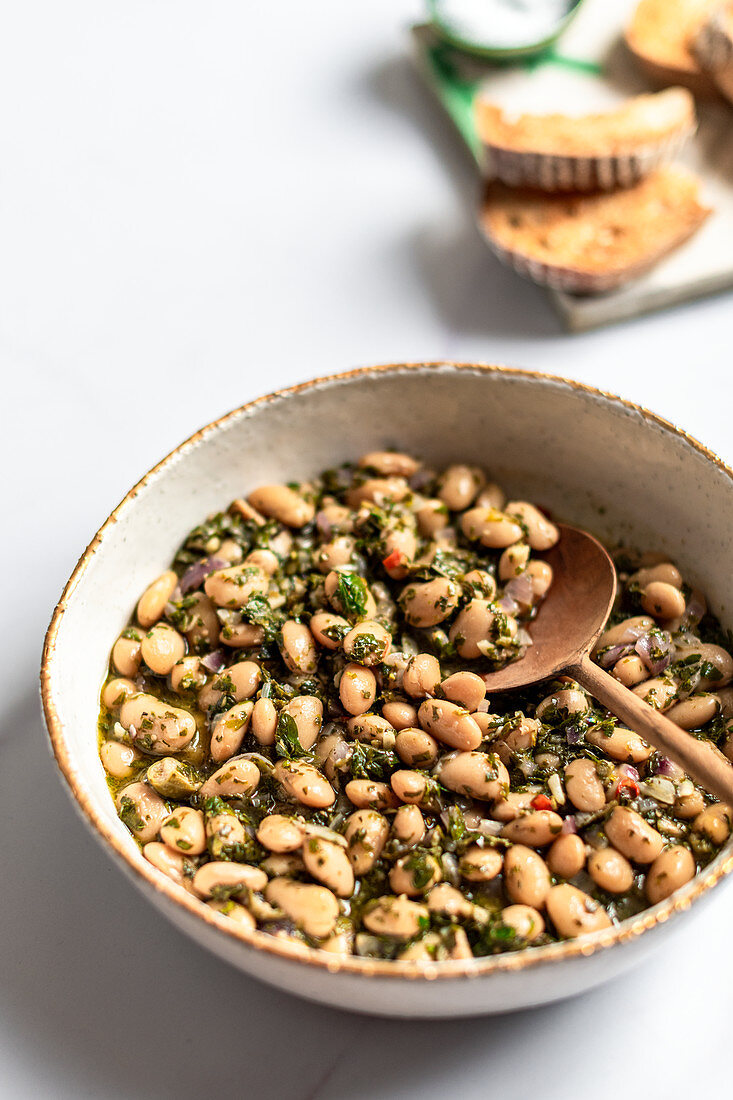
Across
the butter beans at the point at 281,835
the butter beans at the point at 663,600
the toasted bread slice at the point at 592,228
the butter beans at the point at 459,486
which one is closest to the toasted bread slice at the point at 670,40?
the toasted bread slice at the point at 592,228

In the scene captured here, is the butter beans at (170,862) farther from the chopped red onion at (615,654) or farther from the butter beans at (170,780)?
the chopped red onion at (615,654)

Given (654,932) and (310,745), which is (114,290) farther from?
(654,932)

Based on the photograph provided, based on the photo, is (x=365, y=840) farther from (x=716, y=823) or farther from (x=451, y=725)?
(x=716, y=823)

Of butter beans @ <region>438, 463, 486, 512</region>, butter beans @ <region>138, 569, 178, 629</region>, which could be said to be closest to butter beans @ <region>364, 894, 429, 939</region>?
butter beans @ <region>138, 569, 178, 629</region>

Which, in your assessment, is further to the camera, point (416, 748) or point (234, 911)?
point (416, 748)

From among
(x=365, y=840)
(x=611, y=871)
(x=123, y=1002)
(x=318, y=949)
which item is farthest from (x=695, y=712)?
(x=123, y=1002)
